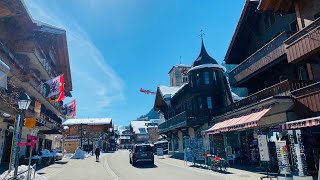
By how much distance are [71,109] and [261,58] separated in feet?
99.4

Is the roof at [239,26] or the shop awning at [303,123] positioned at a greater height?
the roof at [239,26]

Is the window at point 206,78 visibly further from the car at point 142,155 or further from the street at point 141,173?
the street at point 141,173

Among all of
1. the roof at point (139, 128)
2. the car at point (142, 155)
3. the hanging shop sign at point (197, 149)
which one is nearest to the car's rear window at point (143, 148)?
the car at point (142, 155)

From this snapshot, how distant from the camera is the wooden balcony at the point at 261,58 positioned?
622 inches

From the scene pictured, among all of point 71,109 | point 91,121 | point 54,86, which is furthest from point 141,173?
point 91,121

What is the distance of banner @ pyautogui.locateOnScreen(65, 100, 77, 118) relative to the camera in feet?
129

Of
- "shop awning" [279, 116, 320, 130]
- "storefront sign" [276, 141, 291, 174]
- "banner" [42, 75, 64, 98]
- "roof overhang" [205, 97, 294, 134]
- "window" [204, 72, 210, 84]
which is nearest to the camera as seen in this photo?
"storefront sign" [276, 141, 291, 174]

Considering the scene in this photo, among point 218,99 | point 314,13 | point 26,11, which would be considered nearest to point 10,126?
point 26,11

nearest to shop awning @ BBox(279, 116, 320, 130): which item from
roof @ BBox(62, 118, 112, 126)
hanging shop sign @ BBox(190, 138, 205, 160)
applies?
hanging shop sign @ BBox(190, 138, 205, 160)

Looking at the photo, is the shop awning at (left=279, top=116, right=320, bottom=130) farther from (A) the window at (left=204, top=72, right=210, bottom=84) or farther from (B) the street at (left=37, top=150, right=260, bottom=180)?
(A) the window at (left=204, top=72, right=210, bottom=84)

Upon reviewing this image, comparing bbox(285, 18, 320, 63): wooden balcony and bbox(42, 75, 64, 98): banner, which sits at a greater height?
bbox(42, 75, 64, 98): banner

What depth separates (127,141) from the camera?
11850 centimetres

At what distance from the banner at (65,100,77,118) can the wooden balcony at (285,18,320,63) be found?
3253 cm

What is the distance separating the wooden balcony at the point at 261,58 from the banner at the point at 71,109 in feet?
84.7
